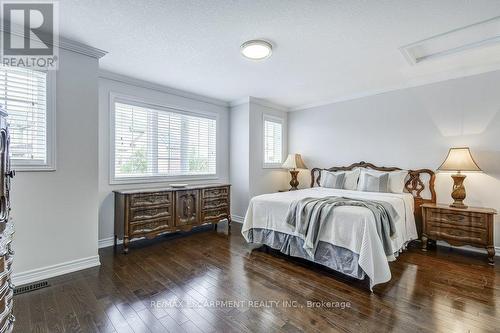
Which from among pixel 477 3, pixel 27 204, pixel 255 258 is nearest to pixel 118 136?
pixel 27 204

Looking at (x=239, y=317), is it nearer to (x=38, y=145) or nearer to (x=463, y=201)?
→ (x=38, y=145)

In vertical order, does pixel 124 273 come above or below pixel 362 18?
below

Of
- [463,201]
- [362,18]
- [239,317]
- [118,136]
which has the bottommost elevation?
[239,317]

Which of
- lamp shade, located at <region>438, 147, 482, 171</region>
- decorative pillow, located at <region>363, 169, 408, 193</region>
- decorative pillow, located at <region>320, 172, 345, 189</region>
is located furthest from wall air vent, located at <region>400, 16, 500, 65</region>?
decorative pillow, located at <region>320, 172, 345, 189</region>

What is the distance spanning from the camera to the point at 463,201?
3590 millimetres

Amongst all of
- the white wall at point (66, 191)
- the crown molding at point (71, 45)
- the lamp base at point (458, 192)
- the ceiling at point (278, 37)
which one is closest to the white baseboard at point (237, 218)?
the ceiling at point (278, 37)

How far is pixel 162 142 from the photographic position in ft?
14.1

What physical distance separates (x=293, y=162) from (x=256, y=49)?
2.83 meters

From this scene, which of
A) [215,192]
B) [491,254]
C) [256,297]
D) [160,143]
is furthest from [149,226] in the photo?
[491,254]

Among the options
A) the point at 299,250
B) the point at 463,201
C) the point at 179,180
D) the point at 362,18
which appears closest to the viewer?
the point at 362,18

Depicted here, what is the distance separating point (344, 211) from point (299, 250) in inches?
30.4

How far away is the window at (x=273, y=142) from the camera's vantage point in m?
5.41

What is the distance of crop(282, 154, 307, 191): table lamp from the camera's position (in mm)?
5188

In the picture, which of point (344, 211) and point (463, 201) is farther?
point (463, 201)
